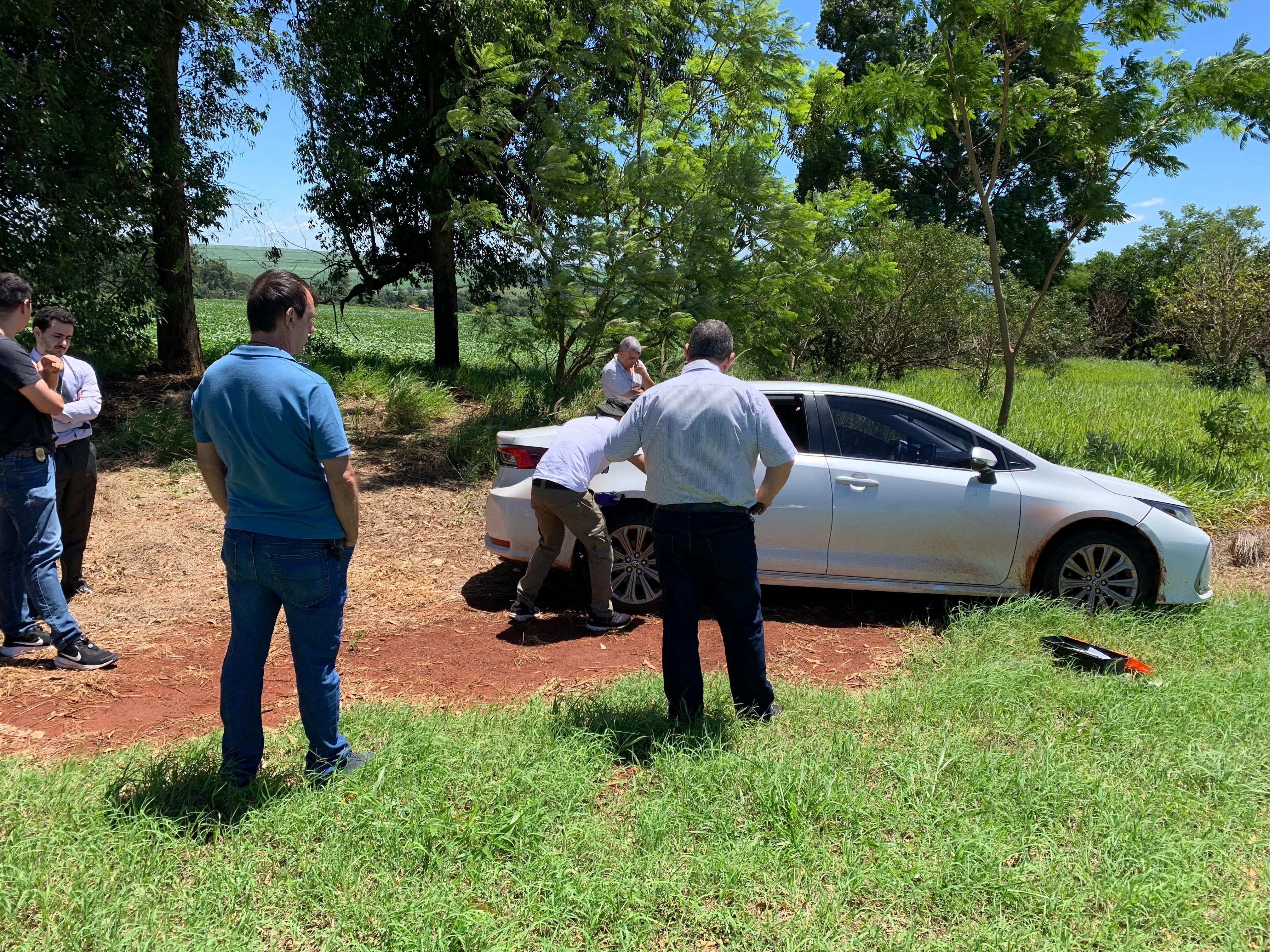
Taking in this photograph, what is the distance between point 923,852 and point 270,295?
3.05 meters

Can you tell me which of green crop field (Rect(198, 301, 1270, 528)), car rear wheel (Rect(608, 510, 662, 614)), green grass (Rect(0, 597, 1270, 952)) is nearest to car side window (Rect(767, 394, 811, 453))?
car rear wheel (Rect(608, 510, 662, 614))

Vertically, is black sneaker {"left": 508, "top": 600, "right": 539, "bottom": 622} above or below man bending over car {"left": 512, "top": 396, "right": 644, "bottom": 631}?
below

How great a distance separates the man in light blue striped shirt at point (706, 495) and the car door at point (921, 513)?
2.02 meters

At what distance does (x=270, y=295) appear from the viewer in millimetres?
3266

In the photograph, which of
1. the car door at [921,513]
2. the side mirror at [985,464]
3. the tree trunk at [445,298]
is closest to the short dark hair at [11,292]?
the car door at [921,513]

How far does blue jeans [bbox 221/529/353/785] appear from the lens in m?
3.33

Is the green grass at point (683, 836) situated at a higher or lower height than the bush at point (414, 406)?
lower

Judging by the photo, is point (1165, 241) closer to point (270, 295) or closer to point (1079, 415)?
point (1079, 415)

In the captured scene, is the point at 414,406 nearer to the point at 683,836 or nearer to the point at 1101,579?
the point at 1101,579

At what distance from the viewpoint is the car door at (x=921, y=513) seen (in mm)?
5879

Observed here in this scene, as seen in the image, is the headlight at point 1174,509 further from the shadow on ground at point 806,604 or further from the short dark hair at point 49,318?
the short dark hair at point 49,318

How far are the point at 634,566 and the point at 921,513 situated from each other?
1938 mm

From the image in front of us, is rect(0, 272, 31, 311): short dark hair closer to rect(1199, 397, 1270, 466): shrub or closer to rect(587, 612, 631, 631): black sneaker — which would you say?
rect(587, 612, 631, 631): black sneaker

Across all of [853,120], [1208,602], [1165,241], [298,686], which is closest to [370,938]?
[298,686]
